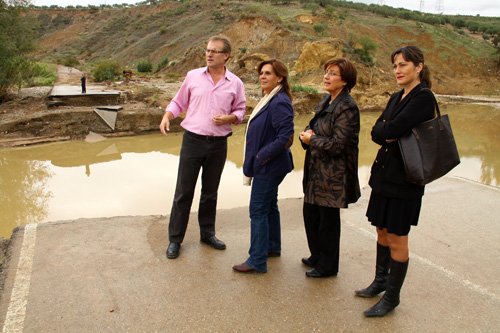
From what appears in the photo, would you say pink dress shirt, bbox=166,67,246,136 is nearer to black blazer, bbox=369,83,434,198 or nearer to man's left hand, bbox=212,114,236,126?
man's left hand, bbox=212,114,236,126

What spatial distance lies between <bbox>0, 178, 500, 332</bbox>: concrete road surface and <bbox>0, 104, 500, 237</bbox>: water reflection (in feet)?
6.40

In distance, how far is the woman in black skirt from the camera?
111 inches

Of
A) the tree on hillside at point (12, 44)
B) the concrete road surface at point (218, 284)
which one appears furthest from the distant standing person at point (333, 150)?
the tree on hillside at point (12, 44)

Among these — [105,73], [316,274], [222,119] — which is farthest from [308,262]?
[105,73]

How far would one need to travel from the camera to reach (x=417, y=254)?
14.5 ft

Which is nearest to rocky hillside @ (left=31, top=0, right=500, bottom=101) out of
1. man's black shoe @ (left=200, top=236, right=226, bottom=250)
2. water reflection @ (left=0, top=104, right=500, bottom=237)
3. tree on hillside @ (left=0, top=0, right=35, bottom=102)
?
tree on hillside @ (left=0, top=0, right=35, bottom=102)

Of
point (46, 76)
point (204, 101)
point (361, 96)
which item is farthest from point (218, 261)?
point (46, 76)

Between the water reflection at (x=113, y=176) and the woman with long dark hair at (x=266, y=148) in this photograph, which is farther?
the water reflection at (x=113, y=176)

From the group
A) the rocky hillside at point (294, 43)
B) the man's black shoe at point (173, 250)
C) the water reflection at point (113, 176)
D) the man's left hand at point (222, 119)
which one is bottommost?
the water reflection at point (113, 176)

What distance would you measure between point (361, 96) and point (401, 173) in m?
18.8

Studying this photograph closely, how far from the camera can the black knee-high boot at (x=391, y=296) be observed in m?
3.10

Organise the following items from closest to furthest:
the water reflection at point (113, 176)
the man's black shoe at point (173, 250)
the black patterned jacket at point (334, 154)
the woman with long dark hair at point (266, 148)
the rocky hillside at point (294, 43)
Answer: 1. the black patterned jacket at point (334, 154)
2. the woman with long dark hair at point (266, 148)
3. the man's black shoe at point (173, 250)
4. the water reflection at point (113, 176)
5. the rocky hillside at point (294, 43)

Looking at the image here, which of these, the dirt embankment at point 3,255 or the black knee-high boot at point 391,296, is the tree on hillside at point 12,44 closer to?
the dirt embankment at point 3,255

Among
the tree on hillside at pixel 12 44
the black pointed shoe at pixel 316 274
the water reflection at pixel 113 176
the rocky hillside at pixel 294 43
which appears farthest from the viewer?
the rocky hillside at pixel 294 43
